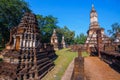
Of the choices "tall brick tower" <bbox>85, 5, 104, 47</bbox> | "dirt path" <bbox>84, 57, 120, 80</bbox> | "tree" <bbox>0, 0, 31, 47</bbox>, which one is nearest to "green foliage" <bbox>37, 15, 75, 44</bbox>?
"tree" <bbox>0, 0, 31, 47</bbox>

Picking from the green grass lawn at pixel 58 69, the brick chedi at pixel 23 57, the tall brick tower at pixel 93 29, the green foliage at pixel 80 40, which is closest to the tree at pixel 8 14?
the tall brick tower at pixel 93 29

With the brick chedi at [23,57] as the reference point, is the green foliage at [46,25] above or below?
above

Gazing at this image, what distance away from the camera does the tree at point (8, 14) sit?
96.6 feet

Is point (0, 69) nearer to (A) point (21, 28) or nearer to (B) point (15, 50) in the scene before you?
(B) point (15, 50)

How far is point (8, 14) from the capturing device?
3053cm

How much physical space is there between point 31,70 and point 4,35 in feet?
84.6

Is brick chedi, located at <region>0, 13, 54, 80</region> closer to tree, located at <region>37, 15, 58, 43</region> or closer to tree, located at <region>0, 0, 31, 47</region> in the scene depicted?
tree, located at <region>0, 0, 31, 47</region>

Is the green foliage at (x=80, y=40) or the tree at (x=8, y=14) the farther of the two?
the green foliage at (x=80, y=40)

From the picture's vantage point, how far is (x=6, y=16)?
30.3 meters

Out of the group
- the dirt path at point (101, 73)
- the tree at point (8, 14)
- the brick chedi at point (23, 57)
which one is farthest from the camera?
the tree at point (8, 14)

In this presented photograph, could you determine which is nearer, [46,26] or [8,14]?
[8,14]

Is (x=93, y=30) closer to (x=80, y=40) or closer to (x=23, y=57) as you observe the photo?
(x=23, y=57)

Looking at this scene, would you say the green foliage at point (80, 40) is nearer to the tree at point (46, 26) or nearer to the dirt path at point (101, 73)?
the tree at point (46, 26)

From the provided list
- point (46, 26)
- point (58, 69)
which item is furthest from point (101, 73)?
point (46, 26)
